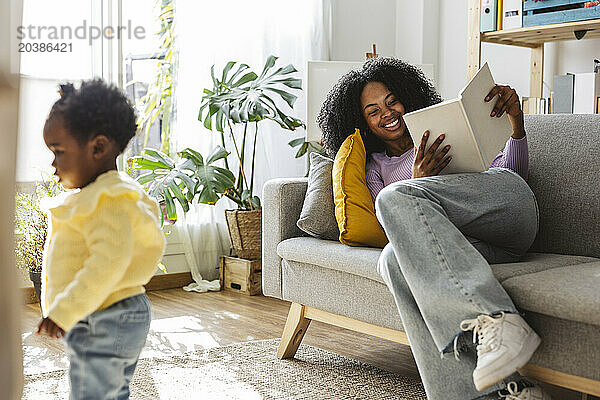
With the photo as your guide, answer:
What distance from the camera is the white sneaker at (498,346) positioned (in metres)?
1.52

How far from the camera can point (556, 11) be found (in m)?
3.37

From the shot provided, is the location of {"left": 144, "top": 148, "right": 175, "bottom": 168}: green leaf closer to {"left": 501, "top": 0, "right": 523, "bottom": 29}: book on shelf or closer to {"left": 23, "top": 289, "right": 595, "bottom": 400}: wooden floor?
{"left": 23, "top": 289, "right": 595, "bottom": 400}: wooden floor

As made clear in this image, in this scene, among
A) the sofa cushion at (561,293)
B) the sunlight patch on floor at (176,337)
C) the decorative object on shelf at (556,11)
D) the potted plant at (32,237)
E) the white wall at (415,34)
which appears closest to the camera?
the sofa cushion at (561,293)

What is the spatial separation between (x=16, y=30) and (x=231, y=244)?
10.6 ft

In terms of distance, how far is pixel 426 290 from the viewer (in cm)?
166

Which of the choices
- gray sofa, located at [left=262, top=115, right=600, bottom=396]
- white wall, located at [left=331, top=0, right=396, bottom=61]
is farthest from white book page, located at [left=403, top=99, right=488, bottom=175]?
white wall, located at [left=331, top=0, right=396, bottom=61]

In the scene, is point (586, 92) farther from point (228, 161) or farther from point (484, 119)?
point (228, 161)

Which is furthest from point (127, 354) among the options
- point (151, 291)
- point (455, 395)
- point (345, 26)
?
point (345, 26)

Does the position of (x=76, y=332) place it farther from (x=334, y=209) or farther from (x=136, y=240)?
(x=334, y=209)

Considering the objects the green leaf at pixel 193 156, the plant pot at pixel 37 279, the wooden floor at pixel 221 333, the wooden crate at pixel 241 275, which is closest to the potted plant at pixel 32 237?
the plant pot at pixel 37 279

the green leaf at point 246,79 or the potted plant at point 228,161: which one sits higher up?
the green leaf at point 246,79

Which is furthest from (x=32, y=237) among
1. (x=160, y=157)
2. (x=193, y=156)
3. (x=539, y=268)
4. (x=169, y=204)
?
(x=539, y=268)

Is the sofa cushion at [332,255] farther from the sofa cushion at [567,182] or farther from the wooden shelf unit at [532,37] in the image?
the wooden shelf unit at [532,37]

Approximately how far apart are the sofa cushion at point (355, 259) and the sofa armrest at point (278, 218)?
0.17ft
